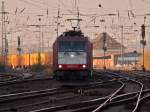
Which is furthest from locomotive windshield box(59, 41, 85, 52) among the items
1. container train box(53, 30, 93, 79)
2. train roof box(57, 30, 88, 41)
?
train roof box(57, 30, 88, 41)

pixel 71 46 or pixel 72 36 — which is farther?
pixel 72 36

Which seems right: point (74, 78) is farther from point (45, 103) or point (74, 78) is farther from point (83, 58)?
point (45, 103)

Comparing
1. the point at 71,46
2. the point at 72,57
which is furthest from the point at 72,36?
the point at 72,57

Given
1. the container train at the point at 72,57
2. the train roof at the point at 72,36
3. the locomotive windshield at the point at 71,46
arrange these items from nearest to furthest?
the container train at the point at 72,57
the locomotive windshield at the point at 71,46
the train roof at the point at 72,36

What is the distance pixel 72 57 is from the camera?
33188 mm

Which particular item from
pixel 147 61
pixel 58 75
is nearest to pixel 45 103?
pixel 58 75

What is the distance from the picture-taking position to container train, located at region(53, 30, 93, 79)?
33094 mm

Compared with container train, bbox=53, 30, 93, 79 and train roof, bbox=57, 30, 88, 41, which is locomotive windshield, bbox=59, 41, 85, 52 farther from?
train roof, bbox=57, 30, 88, 41

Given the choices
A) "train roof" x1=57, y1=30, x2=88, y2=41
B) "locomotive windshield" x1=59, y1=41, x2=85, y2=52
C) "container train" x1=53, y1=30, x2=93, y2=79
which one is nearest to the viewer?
"container train" x1=53, y1=30, x2=93, y2=79

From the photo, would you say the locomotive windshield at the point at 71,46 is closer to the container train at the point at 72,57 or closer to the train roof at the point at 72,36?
the container train at the point at 72,57

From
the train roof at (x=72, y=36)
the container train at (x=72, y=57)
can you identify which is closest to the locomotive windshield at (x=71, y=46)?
the container train at (x=72, y=57)

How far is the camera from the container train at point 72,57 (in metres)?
33.1

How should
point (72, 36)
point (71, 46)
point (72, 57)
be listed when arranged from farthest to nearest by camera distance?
point (72, 36)
point (71, 46)
point (72, 57)

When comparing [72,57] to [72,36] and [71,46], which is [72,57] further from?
[72,36]
